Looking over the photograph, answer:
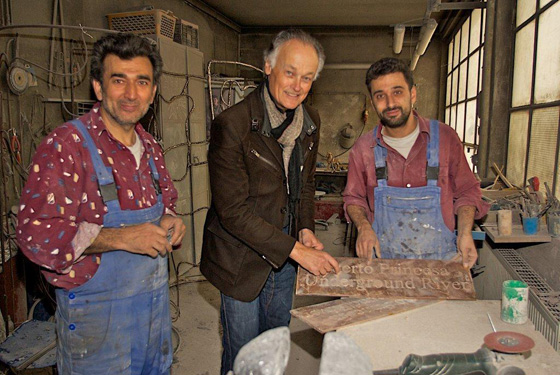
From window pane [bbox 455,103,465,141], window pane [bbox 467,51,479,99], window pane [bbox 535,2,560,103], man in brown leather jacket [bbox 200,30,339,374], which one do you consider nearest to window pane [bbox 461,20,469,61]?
window pane [bbox 467,51,479,99]

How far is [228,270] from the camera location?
182 centimetres

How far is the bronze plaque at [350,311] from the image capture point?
62.0 inches

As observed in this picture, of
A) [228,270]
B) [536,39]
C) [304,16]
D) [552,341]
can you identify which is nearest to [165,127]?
[228,270]

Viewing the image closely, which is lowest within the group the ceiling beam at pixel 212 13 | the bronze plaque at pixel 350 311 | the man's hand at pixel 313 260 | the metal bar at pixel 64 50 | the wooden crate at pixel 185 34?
the bronze plaque at pixel 350 311

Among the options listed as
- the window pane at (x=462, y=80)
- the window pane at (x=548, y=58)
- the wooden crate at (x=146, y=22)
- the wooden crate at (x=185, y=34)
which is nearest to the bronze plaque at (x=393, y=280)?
the window pane at (x=548, y=58)

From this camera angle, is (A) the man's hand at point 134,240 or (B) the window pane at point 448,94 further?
(B) the window pane at point 448,94

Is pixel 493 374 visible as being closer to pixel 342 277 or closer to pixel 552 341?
pixel 342 277

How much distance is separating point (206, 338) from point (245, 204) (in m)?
2.26

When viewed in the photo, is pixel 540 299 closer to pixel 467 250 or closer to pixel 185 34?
pixel 467 250

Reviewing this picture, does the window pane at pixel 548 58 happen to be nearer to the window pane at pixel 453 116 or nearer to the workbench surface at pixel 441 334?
the workbench surface at pixel 441 334

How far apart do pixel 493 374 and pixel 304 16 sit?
875 cm

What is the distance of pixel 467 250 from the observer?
186 centimetres

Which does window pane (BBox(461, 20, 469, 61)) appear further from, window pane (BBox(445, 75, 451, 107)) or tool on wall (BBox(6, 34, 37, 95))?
tool on wall (BBox(6, 34, 37, 95))

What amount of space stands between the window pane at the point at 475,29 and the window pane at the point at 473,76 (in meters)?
0.15
